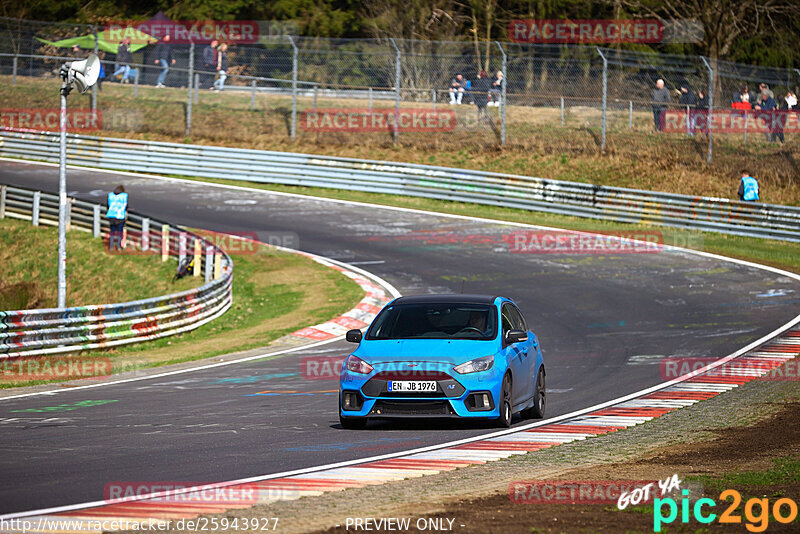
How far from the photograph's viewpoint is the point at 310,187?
118 feet

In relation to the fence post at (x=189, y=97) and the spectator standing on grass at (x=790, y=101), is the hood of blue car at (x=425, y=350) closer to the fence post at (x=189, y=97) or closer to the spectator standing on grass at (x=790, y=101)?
the spectator standing on grass at (x=790, y=101)

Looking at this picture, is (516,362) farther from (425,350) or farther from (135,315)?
(135,315)

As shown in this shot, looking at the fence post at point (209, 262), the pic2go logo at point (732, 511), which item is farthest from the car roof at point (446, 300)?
the fence post at point (209, 262)

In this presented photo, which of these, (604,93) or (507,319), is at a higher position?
(604,93)

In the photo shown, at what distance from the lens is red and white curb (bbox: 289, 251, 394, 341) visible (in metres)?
19.6

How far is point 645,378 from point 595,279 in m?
8.90

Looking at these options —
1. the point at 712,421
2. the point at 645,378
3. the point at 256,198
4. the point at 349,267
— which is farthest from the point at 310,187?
the point at 712,421

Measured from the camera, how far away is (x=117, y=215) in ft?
87.9

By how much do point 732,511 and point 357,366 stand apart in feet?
15.8

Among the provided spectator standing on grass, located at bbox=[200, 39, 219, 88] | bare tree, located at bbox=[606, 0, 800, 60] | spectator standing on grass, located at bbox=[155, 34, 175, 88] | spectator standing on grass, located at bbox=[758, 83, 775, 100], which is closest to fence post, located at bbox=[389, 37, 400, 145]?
spectator standing on grass, located at bbox=[200, 39, 219, 88]

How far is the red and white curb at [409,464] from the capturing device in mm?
7008

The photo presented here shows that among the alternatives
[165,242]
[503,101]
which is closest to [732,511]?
[165,242]

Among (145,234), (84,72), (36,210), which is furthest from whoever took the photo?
(36,210)

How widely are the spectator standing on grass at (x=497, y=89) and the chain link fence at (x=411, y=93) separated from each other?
7 cm
